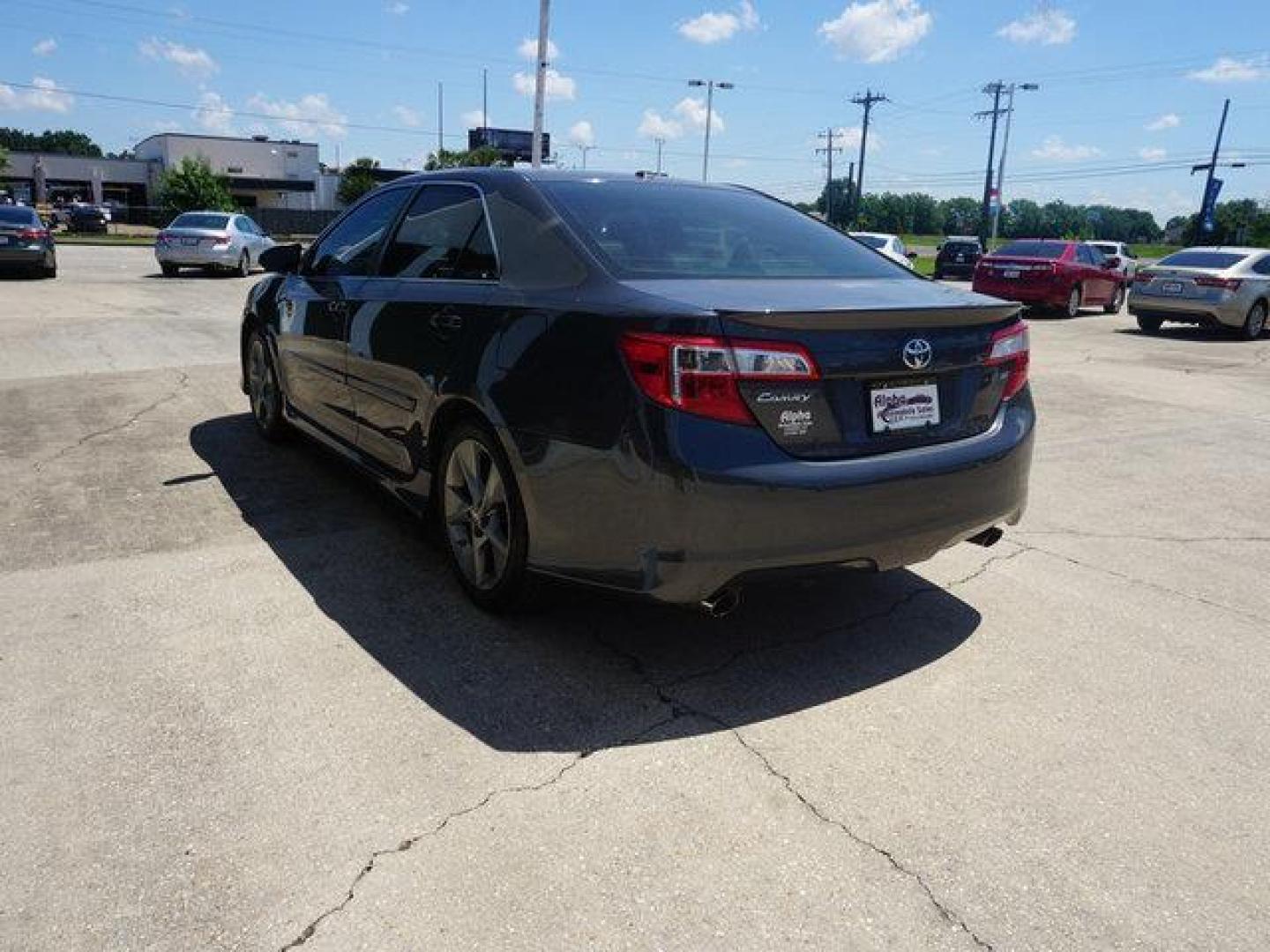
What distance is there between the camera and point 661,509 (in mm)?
2879

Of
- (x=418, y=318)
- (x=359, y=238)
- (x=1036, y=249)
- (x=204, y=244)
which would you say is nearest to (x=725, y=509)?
(x=418, y=318)

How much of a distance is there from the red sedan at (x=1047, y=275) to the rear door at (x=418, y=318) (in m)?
17.0

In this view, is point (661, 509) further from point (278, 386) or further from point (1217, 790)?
point (278, 386)

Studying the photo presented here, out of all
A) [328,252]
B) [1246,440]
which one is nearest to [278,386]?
[328,252]

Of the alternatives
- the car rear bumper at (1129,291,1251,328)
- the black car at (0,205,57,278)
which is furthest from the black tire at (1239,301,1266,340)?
the black car at (0,205,57,278)

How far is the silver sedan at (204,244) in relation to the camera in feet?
68.7

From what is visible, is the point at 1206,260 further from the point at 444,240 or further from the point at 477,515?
the point at 477,515

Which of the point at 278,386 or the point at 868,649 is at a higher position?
the point at 278,386

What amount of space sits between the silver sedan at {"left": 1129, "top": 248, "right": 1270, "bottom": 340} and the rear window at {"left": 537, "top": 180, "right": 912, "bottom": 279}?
48.5ft

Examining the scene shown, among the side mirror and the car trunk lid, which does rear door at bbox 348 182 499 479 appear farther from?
the side mirror

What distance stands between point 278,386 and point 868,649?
13.3ft

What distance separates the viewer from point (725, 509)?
285 cm

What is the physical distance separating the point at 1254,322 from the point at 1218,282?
119 centimetres

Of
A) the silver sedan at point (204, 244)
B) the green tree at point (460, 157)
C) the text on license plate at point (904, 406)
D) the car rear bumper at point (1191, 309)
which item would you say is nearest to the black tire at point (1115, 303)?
the car rear bumper at point (1191, 309)
